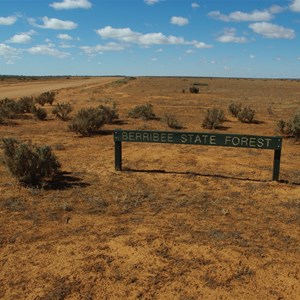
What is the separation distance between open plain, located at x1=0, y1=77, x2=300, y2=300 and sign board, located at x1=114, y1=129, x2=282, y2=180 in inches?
26.4

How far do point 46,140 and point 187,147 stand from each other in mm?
4796

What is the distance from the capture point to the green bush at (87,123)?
1318 cm

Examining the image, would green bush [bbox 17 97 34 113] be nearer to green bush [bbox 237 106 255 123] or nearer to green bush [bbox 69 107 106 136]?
green bush [bbox 69 107 106 136]

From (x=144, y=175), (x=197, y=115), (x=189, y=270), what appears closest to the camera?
(x=189, y=270)

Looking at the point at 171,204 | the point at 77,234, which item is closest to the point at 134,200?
the point at 171,204

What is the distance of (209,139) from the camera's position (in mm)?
7871

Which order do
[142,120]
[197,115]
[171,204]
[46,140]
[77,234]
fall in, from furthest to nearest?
[197,115], [142,120], [46,140], [171,204], [77,234]

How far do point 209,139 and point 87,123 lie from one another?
21.3ft

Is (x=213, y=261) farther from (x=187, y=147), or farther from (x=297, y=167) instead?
(x=187, y=147)

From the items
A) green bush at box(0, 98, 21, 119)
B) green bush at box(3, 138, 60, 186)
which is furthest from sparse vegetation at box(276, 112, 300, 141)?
green bush at box(0, 98, 21, 119)

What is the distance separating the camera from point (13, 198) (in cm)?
661

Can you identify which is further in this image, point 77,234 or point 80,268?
point 77,234

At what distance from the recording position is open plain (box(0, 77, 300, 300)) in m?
4.04

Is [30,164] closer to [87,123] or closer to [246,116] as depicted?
[87,123]
